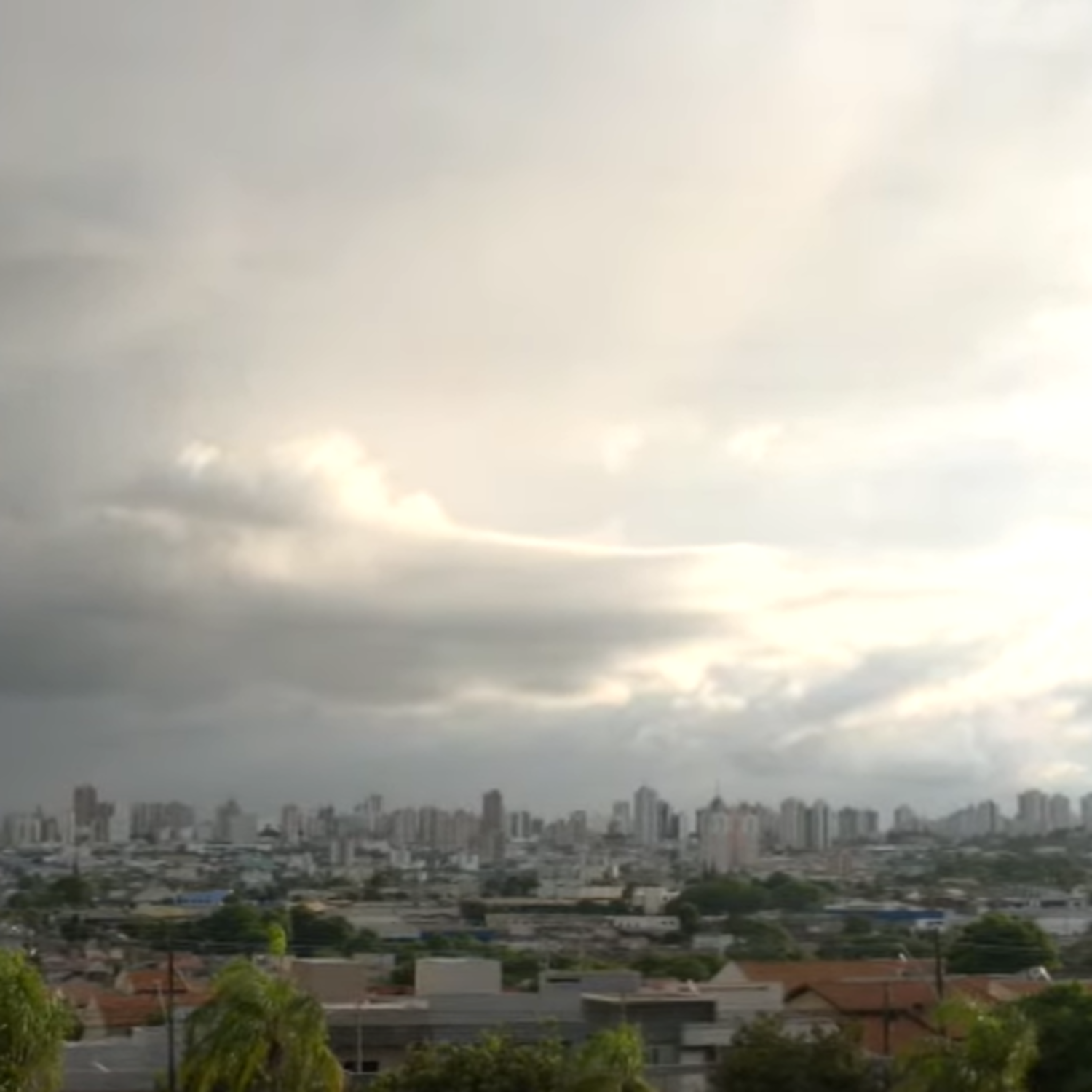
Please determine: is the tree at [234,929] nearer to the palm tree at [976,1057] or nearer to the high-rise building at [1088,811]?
the palm tree at [976,1057]

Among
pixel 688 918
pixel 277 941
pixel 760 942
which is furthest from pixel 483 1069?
pixel 688 918

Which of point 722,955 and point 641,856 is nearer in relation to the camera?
point 722,955

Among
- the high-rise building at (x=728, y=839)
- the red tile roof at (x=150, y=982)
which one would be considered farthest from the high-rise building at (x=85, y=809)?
the red tile roof at (x=150, y=982)

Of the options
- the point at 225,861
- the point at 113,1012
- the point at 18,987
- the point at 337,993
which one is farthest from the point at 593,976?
the point at 225,861

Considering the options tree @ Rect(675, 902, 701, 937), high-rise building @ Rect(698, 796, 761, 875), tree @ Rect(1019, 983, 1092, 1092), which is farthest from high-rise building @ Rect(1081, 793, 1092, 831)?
tree @ Rect(1019, 983, 1092, 1092)

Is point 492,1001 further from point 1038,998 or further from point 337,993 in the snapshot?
point 1038,998

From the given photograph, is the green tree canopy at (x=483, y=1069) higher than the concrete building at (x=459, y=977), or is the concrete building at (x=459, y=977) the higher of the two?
the green tree canopy at (x=483, y=1069)
